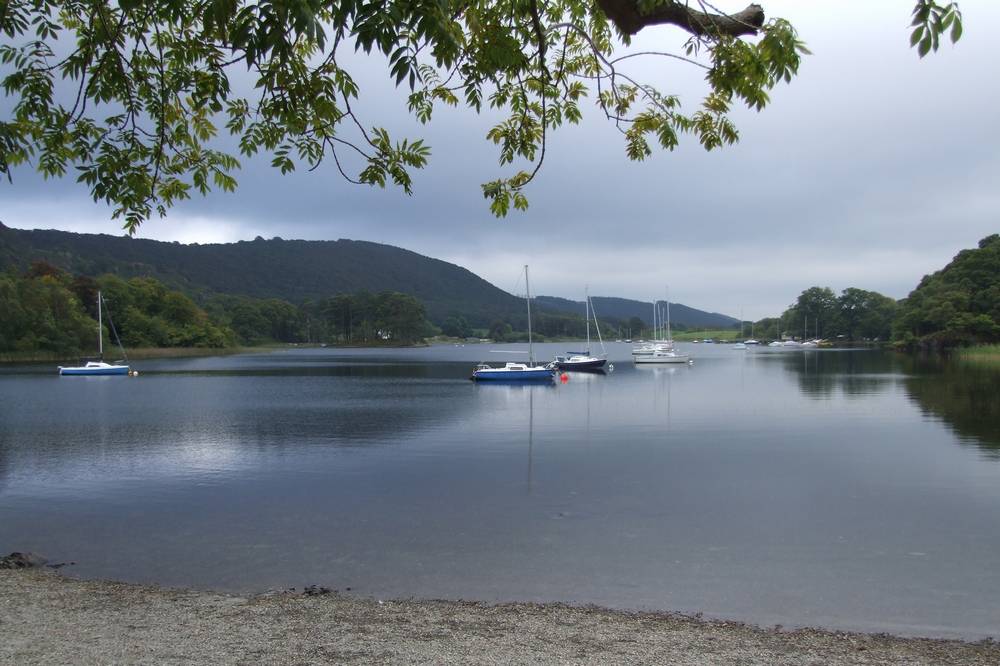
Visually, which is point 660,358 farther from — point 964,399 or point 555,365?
point 964,399

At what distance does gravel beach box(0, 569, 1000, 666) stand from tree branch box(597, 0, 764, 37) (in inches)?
222

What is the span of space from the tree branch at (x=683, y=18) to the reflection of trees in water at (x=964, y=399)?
24484 mm

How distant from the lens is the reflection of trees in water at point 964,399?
29416 millimetres

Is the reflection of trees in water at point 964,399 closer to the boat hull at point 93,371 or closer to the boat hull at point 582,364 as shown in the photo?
the boat hull at point 582,364

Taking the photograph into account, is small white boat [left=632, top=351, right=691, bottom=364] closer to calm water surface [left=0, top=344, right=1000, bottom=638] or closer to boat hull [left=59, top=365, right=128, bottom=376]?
calm water surface [left=0, top=344, right=1000, bottom=638]

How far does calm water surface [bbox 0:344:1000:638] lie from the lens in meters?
11.2

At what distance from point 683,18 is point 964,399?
46071mm

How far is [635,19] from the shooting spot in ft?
16.6

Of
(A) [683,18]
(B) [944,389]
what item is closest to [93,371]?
(B) [944,389]

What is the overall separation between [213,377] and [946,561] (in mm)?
69565

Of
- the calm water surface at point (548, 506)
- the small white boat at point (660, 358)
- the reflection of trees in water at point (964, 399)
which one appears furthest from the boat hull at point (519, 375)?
the small white boat at point (660, 358)

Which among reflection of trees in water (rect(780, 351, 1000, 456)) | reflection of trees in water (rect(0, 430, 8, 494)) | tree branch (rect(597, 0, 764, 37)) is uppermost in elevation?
tree branch (rect(597, 0, 764, 37))

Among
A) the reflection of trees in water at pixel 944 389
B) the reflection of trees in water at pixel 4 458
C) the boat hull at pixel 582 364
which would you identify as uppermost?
the boat hull at pixel 582 364

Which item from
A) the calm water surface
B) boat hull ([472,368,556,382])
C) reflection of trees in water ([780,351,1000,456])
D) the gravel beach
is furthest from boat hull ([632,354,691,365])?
the gravel beach
